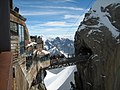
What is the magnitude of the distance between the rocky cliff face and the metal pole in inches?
967

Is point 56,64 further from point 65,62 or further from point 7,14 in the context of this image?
point 7,14

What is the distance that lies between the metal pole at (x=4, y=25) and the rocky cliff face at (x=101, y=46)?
24568mm

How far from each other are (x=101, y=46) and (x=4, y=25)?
28557 mm

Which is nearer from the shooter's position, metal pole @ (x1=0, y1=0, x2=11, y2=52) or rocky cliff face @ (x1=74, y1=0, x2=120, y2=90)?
metal pole @ (x1=0, y1=0, x2=11, y2=52)

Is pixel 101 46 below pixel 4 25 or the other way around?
below

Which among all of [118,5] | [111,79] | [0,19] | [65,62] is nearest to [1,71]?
[0,19]

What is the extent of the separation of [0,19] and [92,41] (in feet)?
102

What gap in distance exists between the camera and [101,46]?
2991 centimetres

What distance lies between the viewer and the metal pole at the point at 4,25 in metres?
2.00

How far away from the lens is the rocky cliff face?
26688 millimetres

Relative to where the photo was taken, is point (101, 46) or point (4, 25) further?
point (101, 46)

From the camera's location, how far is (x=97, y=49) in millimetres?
30672

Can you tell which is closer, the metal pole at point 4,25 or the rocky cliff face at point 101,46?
the metal pole at point 4,25

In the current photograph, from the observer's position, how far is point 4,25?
2.01m
